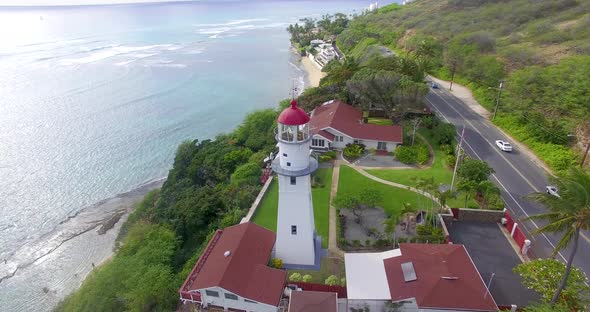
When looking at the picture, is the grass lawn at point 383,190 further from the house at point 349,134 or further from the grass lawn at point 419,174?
the house at point 349,134

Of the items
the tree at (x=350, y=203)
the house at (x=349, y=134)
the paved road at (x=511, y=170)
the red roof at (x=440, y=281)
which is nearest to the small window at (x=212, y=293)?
the red roof at (x=440, y=281)

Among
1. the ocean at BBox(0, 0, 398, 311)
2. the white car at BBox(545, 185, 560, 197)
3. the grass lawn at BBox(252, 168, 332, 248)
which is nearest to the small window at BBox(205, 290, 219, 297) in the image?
the grass lawn at BBox(252, 168, 332, 248)

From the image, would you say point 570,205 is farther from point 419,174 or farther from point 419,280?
point 419,174

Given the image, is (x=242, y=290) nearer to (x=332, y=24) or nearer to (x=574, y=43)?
(x=574, y=43)

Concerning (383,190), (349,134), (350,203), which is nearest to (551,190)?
(383,190)

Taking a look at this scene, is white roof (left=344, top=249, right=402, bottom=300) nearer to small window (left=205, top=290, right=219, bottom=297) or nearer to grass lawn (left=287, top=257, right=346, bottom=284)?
grass lawn (left=287, top=257, right=346, bottom=284)

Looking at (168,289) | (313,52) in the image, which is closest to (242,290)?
(168,289)
